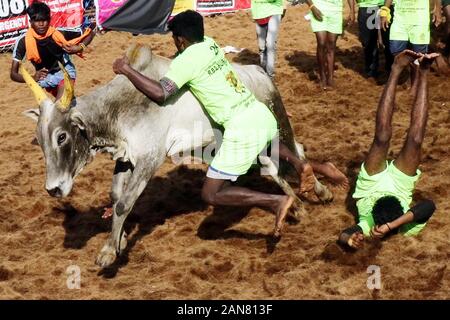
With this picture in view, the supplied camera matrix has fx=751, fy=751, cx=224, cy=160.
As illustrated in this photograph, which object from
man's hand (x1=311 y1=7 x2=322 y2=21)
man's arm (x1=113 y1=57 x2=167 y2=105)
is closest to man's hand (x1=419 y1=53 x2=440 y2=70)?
man's arm (x1=113 y1=57 x2=167 y2=105)

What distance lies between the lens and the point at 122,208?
632cm

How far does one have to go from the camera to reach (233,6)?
16.6m

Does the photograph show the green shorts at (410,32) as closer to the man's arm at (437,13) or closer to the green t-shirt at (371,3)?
the man's arm at (437,13)

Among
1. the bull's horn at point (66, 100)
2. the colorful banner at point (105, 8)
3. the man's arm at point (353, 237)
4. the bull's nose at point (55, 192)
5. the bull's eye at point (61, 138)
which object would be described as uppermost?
the bull's horn at point (66, 100)

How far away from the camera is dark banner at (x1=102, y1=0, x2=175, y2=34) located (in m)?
15.4

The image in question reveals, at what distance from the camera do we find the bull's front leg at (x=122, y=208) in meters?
6.26

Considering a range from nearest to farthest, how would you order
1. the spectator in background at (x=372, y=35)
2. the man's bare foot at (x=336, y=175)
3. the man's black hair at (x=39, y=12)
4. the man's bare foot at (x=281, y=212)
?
the man's bare foot at (x=281, y=212), the man's bare foot at (x=336, y=175), the man's black hair at (x=39, y=12), the spectator in background at (x=372, y=35)

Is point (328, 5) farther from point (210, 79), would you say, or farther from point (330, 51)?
point (210, 79)

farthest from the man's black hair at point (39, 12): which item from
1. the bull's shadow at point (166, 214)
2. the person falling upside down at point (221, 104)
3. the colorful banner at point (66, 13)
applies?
the colorful banner at point (66, 13)

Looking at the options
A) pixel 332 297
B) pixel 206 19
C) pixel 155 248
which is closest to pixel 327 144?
pixel 155 248

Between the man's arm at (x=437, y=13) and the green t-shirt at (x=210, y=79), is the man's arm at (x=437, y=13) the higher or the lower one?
the lower one

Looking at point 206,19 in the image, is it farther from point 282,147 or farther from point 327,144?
point 282,147

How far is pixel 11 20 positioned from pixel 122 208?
878 centimetres

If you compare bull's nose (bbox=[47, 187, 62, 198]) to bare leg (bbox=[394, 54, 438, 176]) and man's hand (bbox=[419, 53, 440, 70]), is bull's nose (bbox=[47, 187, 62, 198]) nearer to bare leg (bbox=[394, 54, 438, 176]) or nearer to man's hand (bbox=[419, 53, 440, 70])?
bare leg (bbox=[394, 54, 438, 176])
